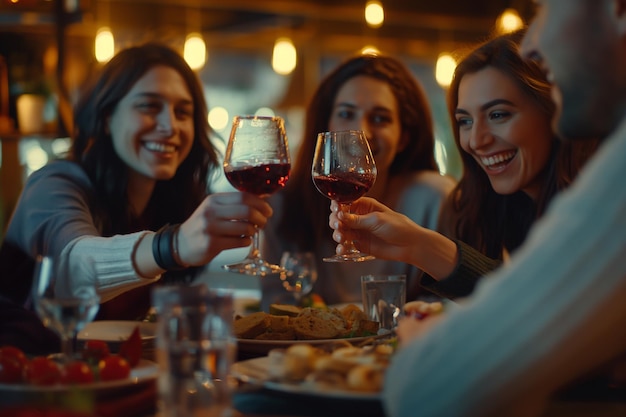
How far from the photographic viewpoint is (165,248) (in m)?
1.74

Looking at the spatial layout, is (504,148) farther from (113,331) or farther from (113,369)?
(113,369)

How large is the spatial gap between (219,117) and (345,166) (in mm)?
5457

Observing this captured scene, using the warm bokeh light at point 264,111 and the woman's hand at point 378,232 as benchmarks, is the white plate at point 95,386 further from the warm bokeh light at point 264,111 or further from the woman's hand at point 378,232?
the warm bokeh light at point 264,111

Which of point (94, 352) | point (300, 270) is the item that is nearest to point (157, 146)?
point (300, 270)

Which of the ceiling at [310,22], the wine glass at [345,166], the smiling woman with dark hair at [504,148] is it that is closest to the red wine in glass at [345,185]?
the wine glass at [345,166]

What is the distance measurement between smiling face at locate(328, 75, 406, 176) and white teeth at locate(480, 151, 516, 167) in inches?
33.9

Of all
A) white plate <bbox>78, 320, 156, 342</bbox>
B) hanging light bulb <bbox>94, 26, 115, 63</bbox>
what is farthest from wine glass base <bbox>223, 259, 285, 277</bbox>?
hanging light bulb <bbox>94, 26, 115, 63</bbox>

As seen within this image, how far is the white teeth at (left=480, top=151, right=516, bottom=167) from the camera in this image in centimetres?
238

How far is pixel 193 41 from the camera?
5.25m

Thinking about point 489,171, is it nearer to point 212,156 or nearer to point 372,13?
point 212,156

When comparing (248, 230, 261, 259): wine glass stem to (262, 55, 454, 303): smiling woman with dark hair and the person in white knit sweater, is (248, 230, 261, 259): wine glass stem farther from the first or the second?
(262, 55, 454, 303): smiling woman with dark hair

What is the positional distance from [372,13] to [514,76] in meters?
2.65

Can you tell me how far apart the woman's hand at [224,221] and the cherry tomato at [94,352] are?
326 millimetres

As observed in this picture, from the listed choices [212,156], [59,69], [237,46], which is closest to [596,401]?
[212,156]
